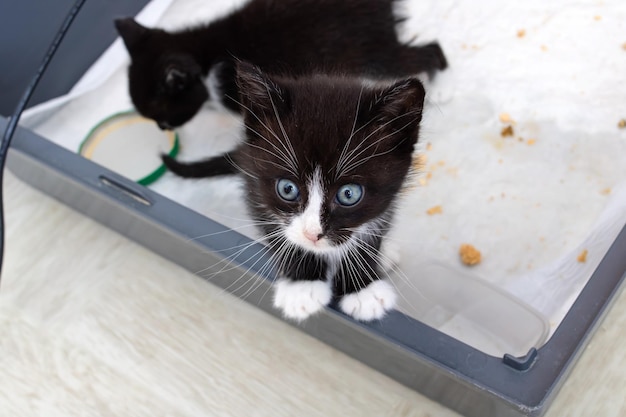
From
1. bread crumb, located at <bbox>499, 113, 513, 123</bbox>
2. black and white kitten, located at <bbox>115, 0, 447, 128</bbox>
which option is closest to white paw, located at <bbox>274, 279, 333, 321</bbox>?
black and white kitten, located at <bbox>115, 0, 447, 128</bbox>

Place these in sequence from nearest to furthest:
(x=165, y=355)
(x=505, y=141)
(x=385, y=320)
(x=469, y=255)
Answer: (x=385, y=320), (x=165, y=355), (x=469, y=255), (x=505, y=141)

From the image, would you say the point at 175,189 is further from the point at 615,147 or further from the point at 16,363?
the point at 615,147

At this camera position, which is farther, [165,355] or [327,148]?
[165,355]

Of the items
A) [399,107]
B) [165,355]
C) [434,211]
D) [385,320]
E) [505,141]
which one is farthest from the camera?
[505,141]

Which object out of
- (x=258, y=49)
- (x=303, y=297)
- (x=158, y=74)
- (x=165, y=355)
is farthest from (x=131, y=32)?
(x=303, y=297)

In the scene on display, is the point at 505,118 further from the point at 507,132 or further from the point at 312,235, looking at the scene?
the point at 312,235

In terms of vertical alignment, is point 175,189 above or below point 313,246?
below

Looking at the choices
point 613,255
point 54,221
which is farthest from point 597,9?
point 54,221
